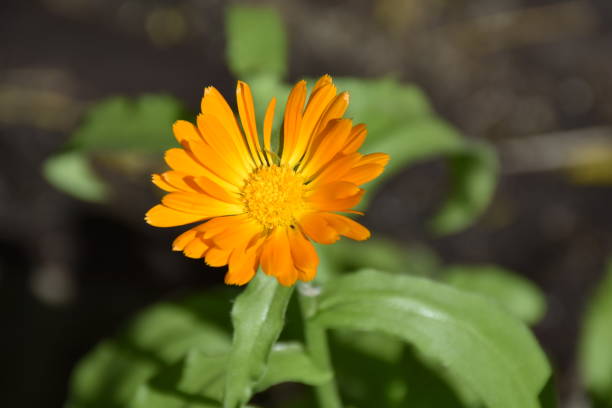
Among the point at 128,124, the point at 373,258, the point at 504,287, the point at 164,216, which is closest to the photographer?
the point at 164,216

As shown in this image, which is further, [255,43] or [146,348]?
[146,348]

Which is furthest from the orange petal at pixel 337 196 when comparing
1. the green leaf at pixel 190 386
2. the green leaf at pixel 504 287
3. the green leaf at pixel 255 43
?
the green leaf at pixel 504 287

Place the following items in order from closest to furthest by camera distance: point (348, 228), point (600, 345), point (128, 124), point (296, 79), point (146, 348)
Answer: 1. point (348, 228)
2. point (600, 345)
3. point (128, 124)
4. point (146, 348)
5. point (296, 79)

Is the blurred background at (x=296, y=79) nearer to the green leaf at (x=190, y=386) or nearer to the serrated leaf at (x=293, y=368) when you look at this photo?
the green leaf at (x=190, y=386)

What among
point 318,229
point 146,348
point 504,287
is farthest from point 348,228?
point 504,287

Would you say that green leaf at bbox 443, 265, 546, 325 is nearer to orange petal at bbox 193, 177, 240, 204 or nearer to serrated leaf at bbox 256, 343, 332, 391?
serrated leaf at bbox 256, 343, 332, 391

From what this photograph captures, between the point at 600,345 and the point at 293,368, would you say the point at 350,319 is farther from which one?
the point at 600,345

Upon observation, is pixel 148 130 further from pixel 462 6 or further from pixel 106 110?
pixel 462 6
